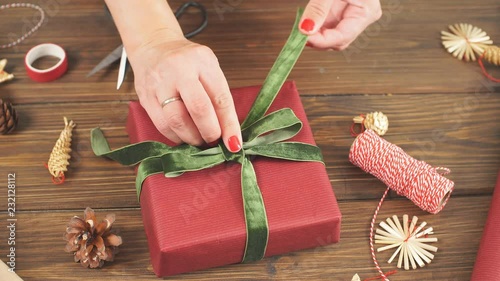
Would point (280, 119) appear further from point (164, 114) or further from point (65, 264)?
point (65, 264)

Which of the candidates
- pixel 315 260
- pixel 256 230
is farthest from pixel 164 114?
pixel 315 260

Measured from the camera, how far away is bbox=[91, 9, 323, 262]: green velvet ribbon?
0.94 meters

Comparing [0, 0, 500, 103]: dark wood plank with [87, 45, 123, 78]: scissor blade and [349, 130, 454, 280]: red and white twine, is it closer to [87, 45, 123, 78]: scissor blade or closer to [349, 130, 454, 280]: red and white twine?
[87, 45, 123, 78]: scissor blade

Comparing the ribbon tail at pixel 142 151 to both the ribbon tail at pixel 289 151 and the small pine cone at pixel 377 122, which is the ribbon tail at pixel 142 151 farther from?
the small pine cone at pixel 377 122

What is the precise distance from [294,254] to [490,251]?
1.04 feet

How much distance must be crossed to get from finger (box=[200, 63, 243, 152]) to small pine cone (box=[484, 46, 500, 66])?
0.60 meters

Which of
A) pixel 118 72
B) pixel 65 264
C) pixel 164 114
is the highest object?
pixel 164 114

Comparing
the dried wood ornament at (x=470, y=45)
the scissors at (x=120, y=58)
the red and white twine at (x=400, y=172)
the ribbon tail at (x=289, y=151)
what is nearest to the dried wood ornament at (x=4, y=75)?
the scissors at (x=120, y=58)

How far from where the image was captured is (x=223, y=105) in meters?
0.93

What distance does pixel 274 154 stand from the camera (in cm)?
98

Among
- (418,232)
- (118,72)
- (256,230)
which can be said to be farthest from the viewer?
(118,72)

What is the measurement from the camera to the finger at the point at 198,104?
2.93 feet

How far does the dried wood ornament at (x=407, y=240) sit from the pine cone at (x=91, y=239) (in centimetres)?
43

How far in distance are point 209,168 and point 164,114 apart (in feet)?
0.38
